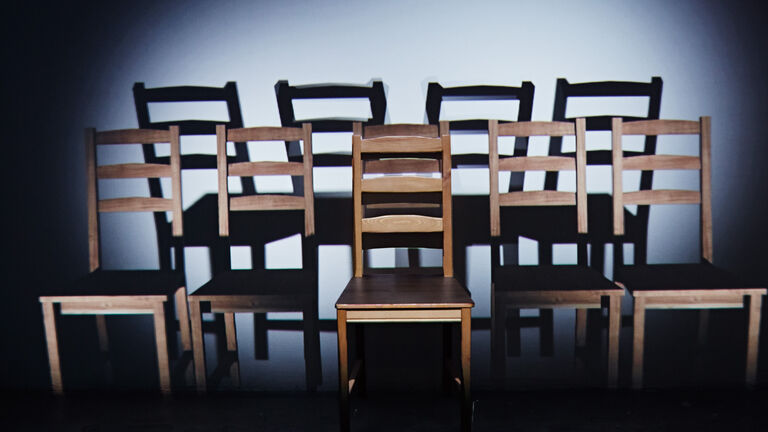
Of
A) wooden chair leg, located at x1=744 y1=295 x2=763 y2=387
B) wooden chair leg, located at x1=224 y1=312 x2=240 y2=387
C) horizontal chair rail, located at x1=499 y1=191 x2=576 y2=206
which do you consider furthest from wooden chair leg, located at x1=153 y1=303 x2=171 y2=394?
wooden chair leg, located at x1=744 y1=295 x2=763 y2=387

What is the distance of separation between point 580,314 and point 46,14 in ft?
8.70

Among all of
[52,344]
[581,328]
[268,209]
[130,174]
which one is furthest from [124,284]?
[581,328]

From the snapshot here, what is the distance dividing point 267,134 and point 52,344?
118cm

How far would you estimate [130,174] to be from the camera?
239 centimetres

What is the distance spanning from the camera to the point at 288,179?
252 centimetres

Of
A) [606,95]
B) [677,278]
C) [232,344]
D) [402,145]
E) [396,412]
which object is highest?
[606,95]

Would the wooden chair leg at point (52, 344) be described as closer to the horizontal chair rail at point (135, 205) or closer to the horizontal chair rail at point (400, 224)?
the horizontal chair rail at point (135, 205)

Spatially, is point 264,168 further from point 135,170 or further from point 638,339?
point 638,339

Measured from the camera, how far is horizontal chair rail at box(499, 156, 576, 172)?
2.33 metres

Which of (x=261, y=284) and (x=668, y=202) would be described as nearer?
(x=261, y=284)

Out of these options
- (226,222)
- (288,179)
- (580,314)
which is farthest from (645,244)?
(226,222)

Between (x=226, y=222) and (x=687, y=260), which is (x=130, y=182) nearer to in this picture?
(x=226, y=222)

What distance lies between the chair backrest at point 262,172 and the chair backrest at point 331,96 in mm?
144

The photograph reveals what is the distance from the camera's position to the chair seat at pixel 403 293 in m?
1.74
